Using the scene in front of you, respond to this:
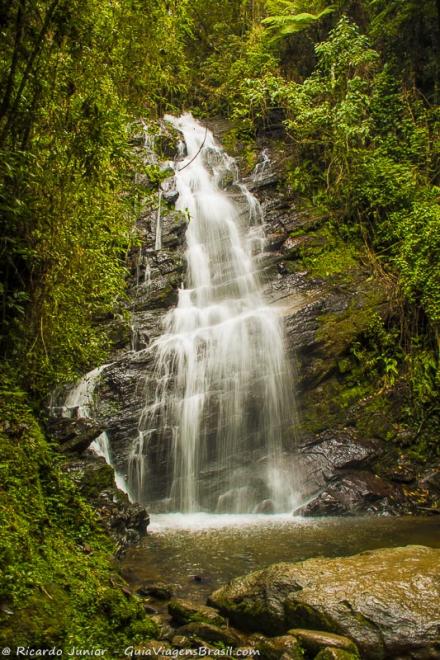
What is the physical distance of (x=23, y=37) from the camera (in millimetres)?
5395

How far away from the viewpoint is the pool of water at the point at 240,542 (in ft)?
20.9

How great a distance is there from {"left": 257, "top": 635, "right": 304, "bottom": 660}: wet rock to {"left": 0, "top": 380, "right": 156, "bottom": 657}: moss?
39.0 inches

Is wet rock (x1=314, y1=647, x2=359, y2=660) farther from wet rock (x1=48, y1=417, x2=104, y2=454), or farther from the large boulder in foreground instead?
wet rock (x1=48, y1=417, x2=104, y2=454)

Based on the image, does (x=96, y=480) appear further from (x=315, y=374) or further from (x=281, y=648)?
(x=315, y=374)

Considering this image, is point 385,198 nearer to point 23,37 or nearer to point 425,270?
point 425,270

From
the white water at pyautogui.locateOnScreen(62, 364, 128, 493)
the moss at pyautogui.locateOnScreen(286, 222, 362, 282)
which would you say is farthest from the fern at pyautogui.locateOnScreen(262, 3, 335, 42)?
the white water at pyautogui.locateOnScreen(62, 364, 128, 493)

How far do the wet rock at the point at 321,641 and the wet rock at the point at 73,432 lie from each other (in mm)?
5361

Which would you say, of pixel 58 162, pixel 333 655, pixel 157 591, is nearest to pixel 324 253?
pixel 58 162

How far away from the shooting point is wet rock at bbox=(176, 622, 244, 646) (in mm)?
4418

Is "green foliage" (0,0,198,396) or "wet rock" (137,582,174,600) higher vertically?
"green foliage" (0,0,198,396)

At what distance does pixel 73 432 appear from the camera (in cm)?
877

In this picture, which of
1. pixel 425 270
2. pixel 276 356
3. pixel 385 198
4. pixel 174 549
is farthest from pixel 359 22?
pixel 174 549

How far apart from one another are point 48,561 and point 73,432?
489 cm

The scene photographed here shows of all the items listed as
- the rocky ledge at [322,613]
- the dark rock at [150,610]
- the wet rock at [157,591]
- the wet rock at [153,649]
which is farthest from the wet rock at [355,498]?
the wet rock at [153,649]
